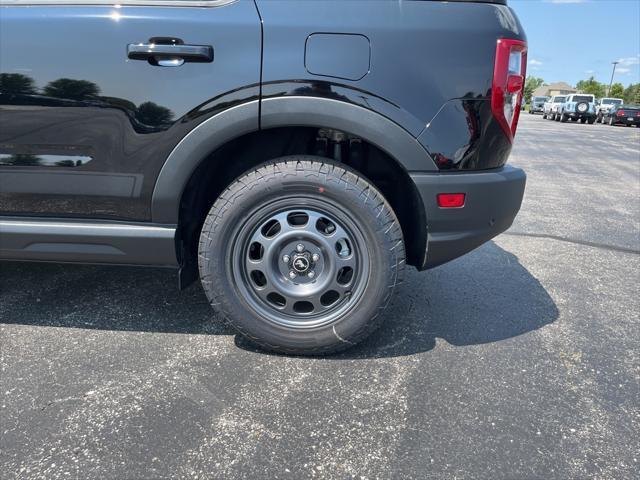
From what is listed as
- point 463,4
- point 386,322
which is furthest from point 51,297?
point 463,4

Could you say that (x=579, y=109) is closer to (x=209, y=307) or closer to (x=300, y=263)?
(x=209, y=307)

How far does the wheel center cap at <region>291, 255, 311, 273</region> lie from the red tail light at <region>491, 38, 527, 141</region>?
1.08 meters

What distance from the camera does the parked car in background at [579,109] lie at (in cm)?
3123

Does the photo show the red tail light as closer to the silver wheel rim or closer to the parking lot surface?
the silver wheel rim

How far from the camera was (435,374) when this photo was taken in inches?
94.1

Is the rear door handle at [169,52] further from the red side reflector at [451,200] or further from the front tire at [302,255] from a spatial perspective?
the red side reflector at [451,200]

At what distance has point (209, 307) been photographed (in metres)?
3.04

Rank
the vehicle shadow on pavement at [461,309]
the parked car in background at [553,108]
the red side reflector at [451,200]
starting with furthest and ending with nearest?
1. the parked car in background at [553,108]
2. the vehicle shadow on pavement at [461,309]
3. the red side reflector at [451,200]

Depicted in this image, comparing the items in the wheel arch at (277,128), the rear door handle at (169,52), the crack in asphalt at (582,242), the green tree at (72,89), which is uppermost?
the rear door handle at (169,52)

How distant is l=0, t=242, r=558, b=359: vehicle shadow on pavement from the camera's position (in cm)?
275

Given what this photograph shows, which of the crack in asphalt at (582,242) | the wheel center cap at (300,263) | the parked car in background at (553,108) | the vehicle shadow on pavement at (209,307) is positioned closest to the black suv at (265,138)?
the wheel center cap at (300,263)

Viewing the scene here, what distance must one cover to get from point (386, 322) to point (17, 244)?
6.34 ft

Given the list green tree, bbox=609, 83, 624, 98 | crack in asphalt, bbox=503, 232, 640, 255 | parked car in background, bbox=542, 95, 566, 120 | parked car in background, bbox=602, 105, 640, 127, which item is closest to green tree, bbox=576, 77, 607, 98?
green tree, bbox=609, 83, 624, 98

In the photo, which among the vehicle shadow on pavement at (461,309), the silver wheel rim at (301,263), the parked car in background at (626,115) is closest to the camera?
the silver wheel rim at (301,263)
